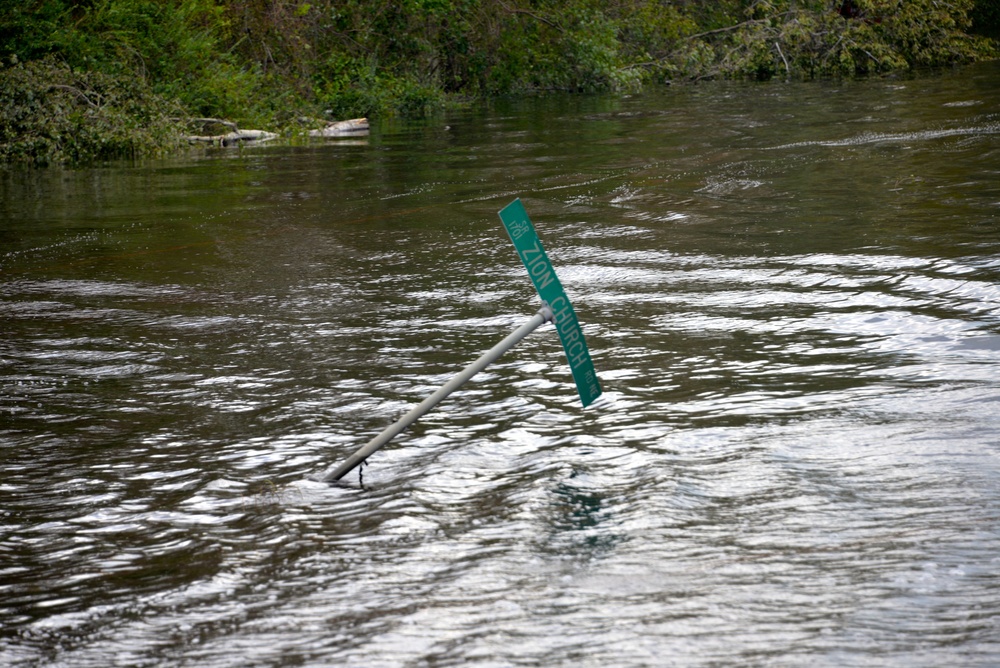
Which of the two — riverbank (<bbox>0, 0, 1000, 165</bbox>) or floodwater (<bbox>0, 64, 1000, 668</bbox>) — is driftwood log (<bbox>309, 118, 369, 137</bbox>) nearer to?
riverbank (<bbox>0, 0, 1000, 165</bbox>)

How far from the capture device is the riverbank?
59.9 ft

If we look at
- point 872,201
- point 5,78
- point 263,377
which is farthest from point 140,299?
point 5,78

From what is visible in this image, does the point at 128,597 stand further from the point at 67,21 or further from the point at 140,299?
the point at 67,21

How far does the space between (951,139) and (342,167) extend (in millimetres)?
7260

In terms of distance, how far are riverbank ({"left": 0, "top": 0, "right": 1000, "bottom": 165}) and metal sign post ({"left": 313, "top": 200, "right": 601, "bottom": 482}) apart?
14679 millimetres

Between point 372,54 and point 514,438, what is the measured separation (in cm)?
2220

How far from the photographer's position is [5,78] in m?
17.6

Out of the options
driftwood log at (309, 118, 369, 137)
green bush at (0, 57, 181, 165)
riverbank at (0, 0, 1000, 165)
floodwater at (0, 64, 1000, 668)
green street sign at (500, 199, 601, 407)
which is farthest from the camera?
driftwood log at (309, 118, 369, 137)

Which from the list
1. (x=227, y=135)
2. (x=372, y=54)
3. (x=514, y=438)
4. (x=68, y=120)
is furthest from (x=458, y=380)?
(x=372, y=54)

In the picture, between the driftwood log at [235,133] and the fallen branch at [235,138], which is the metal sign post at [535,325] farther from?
the fallen branch at [235,138]

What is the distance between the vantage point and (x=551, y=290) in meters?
4.31

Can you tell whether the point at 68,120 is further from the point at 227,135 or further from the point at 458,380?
the point at 458,380

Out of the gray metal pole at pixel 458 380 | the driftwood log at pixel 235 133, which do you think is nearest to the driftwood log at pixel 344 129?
the driftwood log at pixel 235 133

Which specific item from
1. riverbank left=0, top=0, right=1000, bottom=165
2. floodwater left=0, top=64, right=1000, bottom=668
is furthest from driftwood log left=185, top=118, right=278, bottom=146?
floodwater left=0, top=64, right=1000, bottom=668
